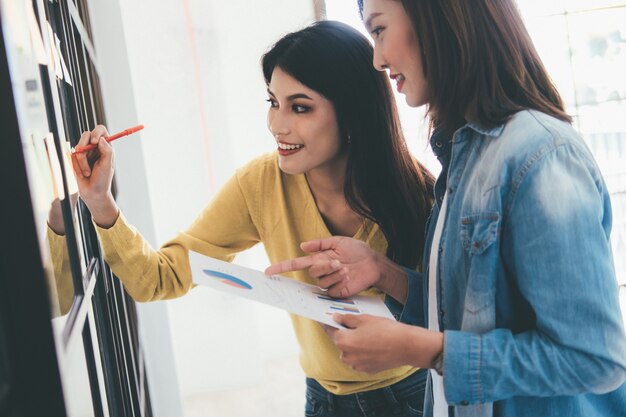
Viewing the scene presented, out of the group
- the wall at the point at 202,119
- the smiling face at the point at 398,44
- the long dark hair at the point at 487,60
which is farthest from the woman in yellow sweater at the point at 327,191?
the wall at the point at 202,119

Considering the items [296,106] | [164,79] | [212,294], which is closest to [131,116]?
[164,79]

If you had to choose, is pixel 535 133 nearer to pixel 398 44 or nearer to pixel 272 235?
pixel 398 44

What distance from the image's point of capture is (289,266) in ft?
3.59

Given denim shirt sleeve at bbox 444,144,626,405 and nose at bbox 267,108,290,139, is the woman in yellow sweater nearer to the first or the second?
nose at bbox 267,108,290,139

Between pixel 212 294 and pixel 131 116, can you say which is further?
pixel 212 294

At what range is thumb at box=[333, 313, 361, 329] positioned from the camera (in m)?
0.86

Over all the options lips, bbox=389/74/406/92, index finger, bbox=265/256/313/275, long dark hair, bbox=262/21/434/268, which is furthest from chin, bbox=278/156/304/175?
lips, bbox=389/74/406/92

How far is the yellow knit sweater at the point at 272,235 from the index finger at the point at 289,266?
0.68 ft

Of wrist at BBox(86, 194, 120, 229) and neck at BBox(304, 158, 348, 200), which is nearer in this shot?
wrist at BBox(86, 194, 120, 229)

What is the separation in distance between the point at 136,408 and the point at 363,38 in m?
1.01

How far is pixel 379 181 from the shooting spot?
134 cm

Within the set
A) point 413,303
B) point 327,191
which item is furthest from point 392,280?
point 327,191

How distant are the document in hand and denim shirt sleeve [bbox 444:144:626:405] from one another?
21 centimetres

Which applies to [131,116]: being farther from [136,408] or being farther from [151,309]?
[136,408]
